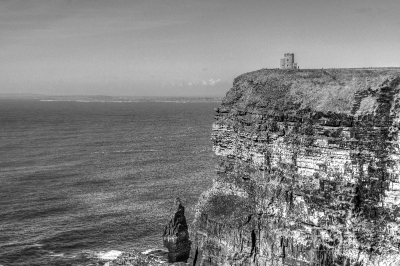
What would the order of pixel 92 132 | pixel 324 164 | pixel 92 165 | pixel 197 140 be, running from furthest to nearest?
pixel 92 132
pixel 197 140
pixel 92 165
pixel 324 164

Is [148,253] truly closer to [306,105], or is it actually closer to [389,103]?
[306,105]

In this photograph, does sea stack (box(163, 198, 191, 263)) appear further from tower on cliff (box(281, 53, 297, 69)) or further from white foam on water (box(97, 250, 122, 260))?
tower on cliff (box(281, 53, 297, 69))

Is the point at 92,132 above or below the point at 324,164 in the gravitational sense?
below

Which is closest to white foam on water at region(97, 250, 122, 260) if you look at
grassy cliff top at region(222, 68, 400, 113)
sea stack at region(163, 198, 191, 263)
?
sea stack at region(163, 198, 191, 263)

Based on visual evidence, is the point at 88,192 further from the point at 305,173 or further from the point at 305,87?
the point at 305,173

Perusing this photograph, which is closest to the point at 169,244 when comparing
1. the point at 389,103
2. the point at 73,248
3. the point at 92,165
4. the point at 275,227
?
the point at 73,248
